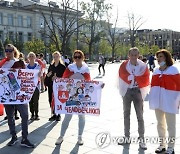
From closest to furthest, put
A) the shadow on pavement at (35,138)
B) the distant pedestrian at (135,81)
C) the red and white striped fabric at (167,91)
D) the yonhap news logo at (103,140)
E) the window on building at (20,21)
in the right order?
the red and white striped fabric at (167,91) < the shadow on pavement at (35,138) < the distant pedestrian at (135,81) < the yonhap news logo at (103,140) < the window on building at (20,21)

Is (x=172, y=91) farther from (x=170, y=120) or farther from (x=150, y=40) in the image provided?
(x=150, y=40)

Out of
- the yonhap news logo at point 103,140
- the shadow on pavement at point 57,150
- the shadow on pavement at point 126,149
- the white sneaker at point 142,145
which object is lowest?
the shadow on pavement at point 57,150

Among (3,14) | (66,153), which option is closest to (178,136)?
(66,153)

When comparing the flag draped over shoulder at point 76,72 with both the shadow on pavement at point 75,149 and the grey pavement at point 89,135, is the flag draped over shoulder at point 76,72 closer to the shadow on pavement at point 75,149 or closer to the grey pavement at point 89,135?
the grey pavement at point 89,135

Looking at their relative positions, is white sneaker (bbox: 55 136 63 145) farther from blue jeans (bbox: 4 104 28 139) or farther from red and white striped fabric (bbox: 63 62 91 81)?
red and white striped fabric (bbox: 63 62 91 81)

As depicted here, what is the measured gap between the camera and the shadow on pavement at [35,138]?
5988 millimetres

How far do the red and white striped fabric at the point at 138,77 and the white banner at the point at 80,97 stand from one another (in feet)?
1.60

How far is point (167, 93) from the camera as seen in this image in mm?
5645

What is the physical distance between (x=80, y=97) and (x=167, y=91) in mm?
1781

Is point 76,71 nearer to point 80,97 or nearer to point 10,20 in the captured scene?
point 80,97

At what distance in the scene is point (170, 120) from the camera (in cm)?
564

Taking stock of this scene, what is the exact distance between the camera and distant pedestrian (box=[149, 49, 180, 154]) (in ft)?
Answer: 18.4

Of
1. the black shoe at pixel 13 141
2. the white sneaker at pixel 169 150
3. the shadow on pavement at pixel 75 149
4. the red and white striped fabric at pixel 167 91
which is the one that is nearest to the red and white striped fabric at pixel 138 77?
the red and white striped fabric at pixel 167 91

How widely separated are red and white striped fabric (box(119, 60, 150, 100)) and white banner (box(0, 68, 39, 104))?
6.05ft
